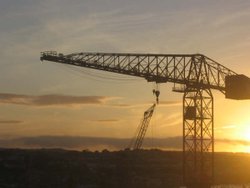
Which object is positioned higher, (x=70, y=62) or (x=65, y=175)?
(x=70, y=62)

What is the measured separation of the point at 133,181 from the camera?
602 ft

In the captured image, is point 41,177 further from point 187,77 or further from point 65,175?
point 187,77

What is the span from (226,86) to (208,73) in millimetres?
4042

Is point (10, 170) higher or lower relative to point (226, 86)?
lower

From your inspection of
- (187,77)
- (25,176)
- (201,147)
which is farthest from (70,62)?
(25,176)

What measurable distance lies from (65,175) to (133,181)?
75.5 ft

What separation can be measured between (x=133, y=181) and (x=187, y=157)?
84460 mm

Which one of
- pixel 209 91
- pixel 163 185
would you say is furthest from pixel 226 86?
pixel 163 185

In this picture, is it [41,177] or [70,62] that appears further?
[41,177]

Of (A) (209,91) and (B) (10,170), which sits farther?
(B) (10,170)

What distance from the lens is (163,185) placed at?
181500mm

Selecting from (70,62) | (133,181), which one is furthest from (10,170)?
(70,62)

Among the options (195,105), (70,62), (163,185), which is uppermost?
(70,62)

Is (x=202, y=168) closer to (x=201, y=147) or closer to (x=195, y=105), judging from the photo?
(x=201, y=147)
